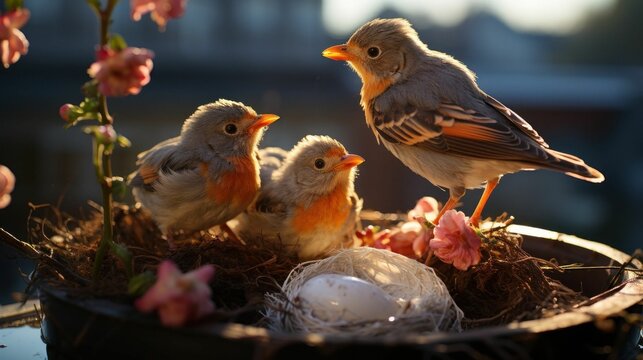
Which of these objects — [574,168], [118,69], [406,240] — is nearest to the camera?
[118,69]

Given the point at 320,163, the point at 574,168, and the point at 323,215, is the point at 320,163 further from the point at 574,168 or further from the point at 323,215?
the point at 574,168

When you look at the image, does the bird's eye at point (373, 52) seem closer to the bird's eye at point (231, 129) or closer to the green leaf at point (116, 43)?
the bird's eye at point (231, 129)

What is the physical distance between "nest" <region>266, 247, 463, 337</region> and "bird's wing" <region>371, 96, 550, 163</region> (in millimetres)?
476

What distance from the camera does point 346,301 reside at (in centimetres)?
179

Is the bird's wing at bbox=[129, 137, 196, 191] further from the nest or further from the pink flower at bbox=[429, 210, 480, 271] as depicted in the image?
the pink flower at bbox=[429, 210, 480, 271]

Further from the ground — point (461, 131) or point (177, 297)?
point (461, 131)

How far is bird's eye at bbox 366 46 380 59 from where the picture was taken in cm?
274

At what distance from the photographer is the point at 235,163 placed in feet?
7.98

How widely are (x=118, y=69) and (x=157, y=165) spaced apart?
1014mm

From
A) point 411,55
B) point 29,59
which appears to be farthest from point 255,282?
point 29,59

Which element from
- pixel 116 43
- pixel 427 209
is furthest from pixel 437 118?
pixel 116 43

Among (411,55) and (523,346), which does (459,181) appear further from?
(523,346)

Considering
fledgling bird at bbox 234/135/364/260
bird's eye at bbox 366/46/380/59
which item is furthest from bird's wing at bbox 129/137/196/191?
bird's eye at bbox 366/46/380/59

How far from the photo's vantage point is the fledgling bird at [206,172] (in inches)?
93.9
